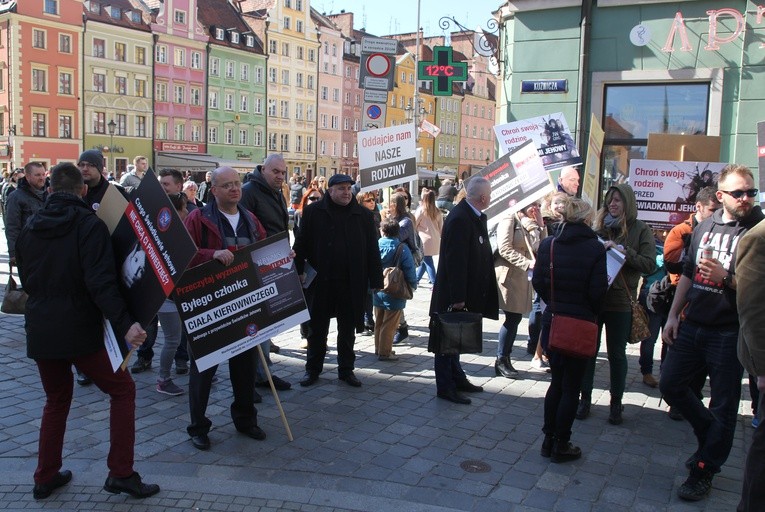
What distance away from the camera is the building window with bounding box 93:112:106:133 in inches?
2052

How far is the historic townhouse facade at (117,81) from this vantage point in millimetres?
51625

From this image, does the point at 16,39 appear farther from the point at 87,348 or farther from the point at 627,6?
the point at 87,348

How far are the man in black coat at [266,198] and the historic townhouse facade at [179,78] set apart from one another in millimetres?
50381

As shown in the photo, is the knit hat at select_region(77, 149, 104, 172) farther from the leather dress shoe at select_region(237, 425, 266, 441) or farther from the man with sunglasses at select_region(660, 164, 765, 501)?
the man with sunglasses at select_region(660, 164, 765, 501)

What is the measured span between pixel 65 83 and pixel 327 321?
50258 mm

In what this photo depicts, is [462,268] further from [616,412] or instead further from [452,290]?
[616,412]

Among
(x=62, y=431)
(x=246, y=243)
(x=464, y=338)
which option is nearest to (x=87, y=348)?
(x=62, y=431)

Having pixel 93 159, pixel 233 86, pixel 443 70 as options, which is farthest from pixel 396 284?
pixel 233 86

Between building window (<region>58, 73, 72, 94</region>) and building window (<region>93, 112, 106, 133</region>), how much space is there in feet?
7.81

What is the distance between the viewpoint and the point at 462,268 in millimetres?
6195

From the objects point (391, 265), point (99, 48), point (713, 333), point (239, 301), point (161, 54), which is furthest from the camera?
point (161, 54)

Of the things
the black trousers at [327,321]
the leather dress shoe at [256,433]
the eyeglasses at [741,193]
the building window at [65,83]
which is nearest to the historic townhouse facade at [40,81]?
the building window at [65,83]

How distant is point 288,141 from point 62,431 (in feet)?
209


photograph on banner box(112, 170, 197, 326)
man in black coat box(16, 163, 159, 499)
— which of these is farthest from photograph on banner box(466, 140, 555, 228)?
man in black coat box(16, 163, 159, 499)
